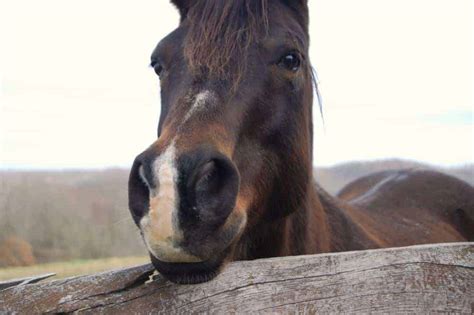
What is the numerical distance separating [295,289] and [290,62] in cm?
136

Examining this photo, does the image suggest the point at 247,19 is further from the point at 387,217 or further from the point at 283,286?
the point at 387,217

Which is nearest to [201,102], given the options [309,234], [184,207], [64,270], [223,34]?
[223,34]

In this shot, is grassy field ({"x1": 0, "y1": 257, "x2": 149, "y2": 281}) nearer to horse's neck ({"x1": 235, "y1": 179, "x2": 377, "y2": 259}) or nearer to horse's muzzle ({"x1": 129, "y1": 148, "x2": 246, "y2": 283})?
horse's neck ({"x1": 235, "y1": 179, "x2": 377, "y2": 259})

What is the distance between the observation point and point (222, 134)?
7.45 feet

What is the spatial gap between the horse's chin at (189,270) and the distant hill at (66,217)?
13.5 meters

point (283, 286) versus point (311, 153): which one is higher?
point (311, 153)

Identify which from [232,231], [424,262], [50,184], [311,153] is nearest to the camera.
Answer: [424,262]

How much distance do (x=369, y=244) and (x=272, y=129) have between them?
1775mm

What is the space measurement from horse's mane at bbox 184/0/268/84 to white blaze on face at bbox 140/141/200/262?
28.6 inches

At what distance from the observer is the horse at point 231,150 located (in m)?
1.89

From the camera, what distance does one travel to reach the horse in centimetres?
189

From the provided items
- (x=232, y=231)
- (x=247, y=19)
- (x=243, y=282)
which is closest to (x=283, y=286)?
(x=243, y=282)

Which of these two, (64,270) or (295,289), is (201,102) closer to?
(295,289)

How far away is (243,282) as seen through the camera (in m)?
1.87
